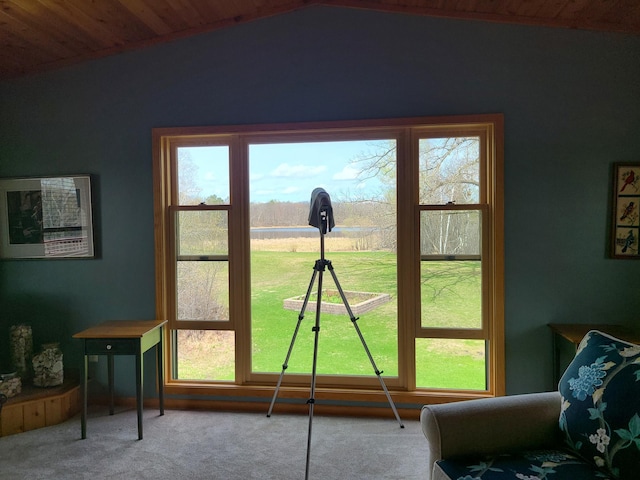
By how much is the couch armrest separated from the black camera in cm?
120

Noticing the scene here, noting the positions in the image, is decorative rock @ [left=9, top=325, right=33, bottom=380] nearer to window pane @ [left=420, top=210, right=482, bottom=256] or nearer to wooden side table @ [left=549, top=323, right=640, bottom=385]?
window pane @ [left=420, top=210, right=482, bottom=256]

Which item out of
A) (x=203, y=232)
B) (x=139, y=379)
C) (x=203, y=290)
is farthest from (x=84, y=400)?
(x=203, y=232)

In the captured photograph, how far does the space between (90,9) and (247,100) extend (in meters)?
1.04

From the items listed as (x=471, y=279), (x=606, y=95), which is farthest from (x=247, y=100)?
(x=606, y=95)

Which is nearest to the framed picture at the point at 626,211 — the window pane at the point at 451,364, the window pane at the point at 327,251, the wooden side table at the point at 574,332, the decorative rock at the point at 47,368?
the wooden side table at the point at 574,332

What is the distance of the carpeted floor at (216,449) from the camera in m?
2.07

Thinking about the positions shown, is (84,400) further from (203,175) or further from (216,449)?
(203,175)

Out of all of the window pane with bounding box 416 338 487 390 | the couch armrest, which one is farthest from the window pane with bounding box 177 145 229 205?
the couch armrest

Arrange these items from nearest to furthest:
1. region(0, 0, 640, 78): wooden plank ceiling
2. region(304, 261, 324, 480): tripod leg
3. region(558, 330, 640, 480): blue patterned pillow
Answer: region(558, 330, 640, 480): blue patterned pillow → region(304, 261, 324, 480): tripod leg → region(0, 0, 640, 78): wooden plank ceiling

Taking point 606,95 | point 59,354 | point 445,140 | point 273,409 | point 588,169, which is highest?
point 606,95

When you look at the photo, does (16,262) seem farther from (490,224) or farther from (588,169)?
(588,169)

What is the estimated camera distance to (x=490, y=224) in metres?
2.67

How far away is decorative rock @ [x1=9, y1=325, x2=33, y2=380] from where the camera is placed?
2793mm

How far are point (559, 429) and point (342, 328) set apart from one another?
1.50 meters
